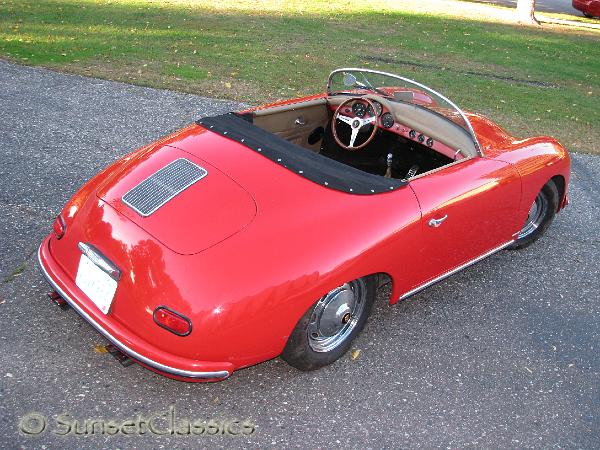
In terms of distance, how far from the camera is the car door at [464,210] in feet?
13.3

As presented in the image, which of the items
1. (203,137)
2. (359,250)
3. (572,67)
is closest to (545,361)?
(359,250)

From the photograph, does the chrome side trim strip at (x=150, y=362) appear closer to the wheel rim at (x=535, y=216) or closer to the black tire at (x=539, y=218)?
the black tire at (x=539, y=218)

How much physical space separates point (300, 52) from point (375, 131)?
241 inches

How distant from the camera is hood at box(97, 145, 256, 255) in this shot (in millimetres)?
3480

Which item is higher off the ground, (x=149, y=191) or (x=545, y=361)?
(x=149, y=191)

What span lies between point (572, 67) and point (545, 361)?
9230 millimetres

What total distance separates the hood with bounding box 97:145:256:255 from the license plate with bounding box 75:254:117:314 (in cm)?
32

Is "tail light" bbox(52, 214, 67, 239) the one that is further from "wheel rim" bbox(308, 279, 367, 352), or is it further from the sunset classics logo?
"wheel rim" bbox(308, 279, 367, 352)

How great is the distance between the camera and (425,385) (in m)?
3.83

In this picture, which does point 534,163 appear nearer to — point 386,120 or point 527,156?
point 527,156

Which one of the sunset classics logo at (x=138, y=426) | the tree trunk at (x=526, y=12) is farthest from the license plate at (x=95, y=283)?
the tree trunk at (x=526, y=12)

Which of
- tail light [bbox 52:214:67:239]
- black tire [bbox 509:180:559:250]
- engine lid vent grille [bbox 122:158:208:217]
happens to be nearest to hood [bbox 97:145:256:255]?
engine lid vent grille [bbox 122:158:208:217]

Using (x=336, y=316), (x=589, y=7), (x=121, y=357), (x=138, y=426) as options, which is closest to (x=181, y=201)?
(x=121, y=357)

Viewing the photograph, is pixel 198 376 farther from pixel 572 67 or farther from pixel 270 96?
pixel 572 67
